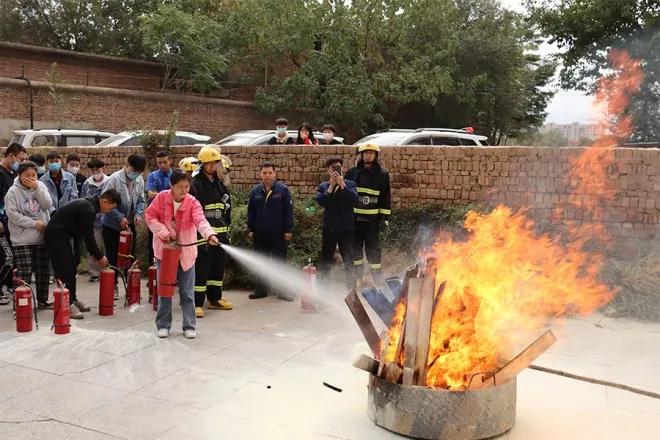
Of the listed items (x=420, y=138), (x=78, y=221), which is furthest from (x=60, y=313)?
(x=420, y=138)

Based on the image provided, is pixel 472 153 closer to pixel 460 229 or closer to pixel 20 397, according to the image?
pixel 460 229

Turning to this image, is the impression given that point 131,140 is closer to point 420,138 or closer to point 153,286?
point 420,138

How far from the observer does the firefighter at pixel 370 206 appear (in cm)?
826

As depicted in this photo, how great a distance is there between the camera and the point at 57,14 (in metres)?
29.5

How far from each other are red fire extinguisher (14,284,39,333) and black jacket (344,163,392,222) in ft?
13.2

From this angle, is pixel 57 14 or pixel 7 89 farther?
pixel 57 14

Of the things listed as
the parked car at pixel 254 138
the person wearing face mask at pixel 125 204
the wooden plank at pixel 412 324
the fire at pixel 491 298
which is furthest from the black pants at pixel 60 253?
the parked car at pixel 254 138

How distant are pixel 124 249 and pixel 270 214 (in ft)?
7.36

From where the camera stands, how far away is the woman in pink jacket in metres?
6.46

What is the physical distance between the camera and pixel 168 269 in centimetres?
638

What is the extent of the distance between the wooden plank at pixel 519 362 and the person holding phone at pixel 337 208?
13.5ft

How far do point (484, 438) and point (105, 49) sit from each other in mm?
30366

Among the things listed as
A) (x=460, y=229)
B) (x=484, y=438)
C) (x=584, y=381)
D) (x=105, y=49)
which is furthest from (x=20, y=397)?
(x=105, y=49)

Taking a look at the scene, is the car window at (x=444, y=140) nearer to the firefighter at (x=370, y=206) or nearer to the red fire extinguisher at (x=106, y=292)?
the firefighter at (x=370, y=206)
